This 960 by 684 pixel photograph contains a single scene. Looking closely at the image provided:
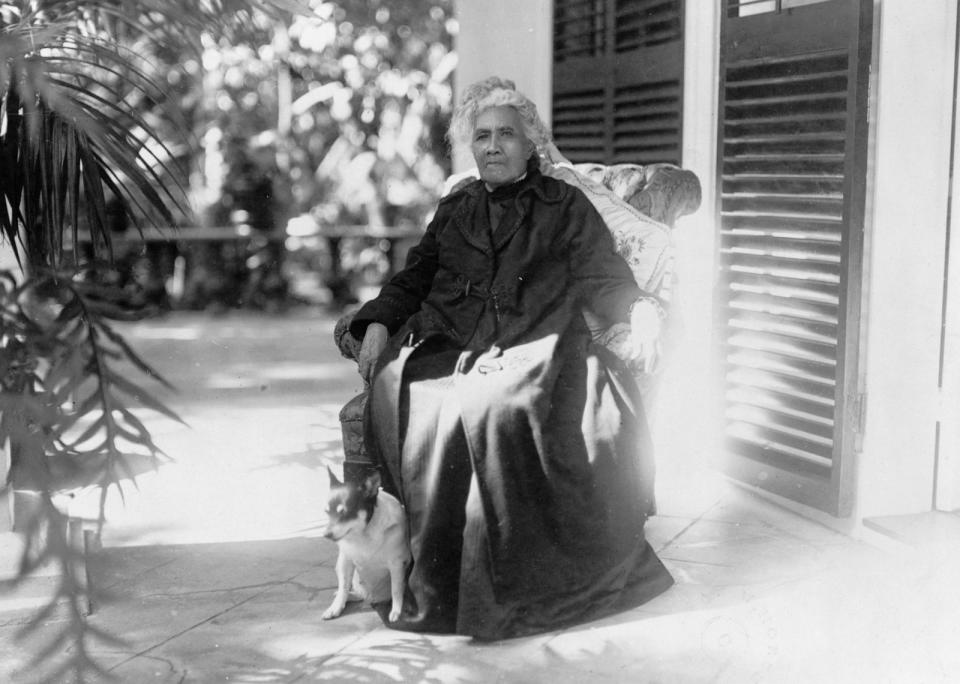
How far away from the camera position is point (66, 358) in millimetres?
662

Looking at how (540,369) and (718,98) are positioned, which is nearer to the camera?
(540,369)

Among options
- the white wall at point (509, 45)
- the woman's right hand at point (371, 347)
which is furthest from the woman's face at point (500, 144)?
the white wall at point (509, 45)

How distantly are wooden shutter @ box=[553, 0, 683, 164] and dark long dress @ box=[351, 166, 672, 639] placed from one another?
1193 millimetres

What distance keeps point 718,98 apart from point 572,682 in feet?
7.25

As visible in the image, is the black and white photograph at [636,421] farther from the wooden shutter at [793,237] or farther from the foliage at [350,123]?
the foliage at [350,123]

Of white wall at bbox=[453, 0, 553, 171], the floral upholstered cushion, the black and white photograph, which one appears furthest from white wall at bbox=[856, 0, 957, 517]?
white wall at bbox=[453, 0, 553, 171]

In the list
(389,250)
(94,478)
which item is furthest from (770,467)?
(389,250)

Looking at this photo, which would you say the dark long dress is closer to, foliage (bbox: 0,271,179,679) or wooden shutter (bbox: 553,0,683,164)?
wooden shutter (bbox: 553,0,683,164)

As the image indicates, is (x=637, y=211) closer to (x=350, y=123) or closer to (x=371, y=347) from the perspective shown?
(x=371, y=347)

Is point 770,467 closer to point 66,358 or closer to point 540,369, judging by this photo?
point 540,369

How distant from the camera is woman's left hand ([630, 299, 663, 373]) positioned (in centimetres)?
322

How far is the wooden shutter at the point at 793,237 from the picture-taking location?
351 cm

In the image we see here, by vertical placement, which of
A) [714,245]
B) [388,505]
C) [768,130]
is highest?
[768,130]

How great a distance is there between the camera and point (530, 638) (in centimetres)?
296
